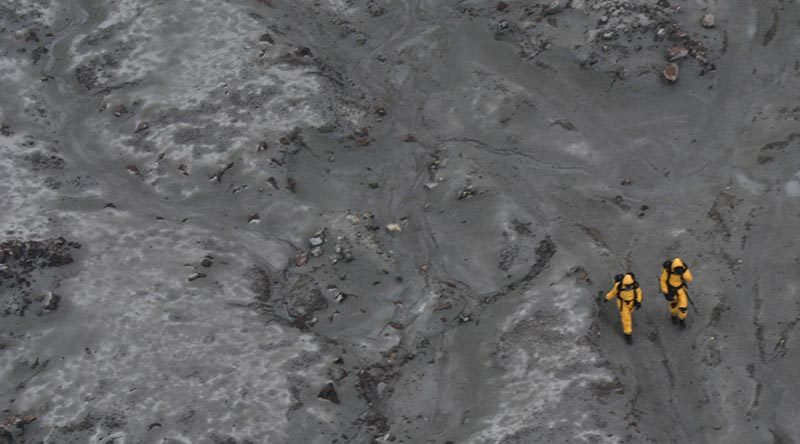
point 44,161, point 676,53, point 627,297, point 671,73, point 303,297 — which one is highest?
point 676,53

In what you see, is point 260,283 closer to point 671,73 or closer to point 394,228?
point 394,228

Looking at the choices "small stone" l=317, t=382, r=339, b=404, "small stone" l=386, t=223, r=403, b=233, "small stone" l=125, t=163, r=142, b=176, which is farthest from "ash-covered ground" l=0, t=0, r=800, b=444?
"small stone" l=386, t=223, r=403, b=233

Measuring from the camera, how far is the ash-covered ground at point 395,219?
67.0ft

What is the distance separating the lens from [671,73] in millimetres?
28047

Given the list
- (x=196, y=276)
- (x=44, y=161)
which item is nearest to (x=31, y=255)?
(x=44, y=161)

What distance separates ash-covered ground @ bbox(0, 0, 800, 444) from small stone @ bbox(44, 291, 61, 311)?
69 mm

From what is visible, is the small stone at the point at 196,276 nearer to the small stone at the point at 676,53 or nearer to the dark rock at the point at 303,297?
the dark rock at the point at 303,297

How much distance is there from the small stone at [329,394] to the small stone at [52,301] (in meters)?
8.46

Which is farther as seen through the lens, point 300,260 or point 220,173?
point 220,173

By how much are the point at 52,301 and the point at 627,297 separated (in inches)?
629

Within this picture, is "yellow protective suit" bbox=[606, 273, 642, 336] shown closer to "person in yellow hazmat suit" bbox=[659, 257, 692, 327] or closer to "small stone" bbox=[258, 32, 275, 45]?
"person in yellow hazmat suit" bbox=[659, 257, 692, 327]

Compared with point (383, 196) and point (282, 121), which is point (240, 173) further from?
point (383, 196)

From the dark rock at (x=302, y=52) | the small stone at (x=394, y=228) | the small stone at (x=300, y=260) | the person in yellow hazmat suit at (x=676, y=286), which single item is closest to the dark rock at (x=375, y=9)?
the dark rock at (x=302, y=52)

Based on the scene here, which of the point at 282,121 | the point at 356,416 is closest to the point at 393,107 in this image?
the point at 282,121
